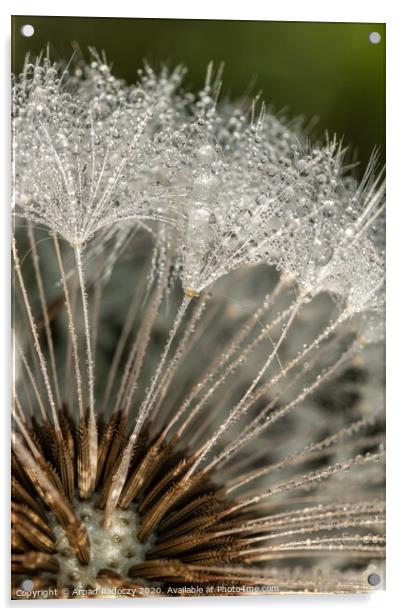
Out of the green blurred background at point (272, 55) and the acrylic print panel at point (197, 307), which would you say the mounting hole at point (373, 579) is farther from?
the green blurred background at point (272, 55)

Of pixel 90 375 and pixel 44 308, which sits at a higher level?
pixel 44 308

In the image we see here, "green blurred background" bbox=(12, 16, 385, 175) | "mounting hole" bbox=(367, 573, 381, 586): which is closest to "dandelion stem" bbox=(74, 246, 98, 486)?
"green blurred background" bbox=(12, 16, 385, 175)

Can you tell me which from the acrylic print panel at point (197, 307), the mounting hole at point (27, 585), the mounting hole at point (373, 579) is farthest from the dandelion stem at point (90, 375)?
the mounting hole at point (373, 579)

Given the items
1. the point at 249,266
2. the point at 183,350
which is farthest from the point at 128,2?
the point at 183,350

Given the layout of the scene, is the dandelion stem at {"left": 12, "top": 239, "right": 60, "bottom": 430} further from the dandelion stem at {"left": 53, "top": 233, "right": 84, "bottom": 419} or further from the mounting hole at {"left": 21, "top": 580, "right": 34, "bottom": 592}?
the mounting hole at {"left": 21, "top": 580, "right": 34, "bottom": 592}

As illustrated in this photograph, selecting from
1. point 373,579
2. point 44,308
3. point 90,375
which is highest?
point 44,308

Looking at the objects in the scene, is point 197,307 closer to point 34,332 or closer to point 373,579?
point 34,332

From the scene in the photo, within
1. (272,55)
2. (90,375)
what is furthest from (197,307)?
(272,55)
